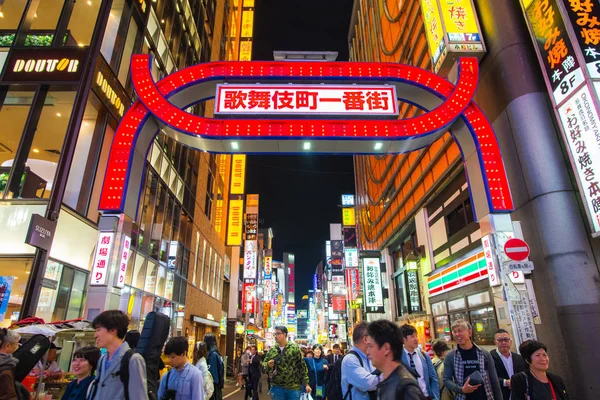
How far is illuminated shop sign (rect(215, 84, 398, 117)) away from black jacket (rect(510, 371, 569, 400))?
6709 millimetres

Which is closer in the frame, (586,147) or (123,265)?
(586,147)

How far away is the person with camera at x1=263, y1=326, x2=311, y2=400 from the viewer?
20.1ft

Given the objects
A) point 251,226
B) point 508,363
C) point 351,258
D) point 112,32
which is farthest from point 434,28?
point 251,226

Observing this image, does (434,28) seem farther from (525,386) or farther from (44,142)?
(44,142)

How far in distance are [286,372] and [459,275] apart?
9880 millimetres

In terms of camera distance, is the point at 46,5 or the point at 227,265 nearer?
the point at 46,5

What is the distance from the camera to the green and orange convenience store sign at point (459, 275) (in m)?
11.8

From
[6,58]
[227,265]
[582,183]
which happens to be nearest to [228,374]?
[227,265]

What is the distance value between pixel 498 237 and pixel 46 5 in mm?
15515

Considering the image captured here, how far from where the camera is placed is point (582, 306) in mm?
7480

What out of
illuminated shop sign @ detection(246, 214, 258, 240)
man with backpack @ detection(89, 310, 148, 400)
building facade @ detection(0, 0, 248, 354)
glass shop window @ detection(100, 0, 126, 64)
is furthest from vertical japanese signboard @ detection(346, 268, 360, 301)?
man with backpack @ detection(89, 310, 148, 400)

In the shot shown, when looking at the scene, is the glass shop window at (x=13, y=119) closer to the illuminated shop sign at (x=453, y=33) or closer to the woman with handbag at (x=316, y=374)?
the woman with handbag at (x=316, y=374)

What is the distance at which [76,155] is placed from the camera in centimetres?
1166

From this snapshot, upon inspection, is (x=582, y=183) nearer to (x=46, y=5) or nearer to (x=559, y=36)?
(x=559, y=36)
